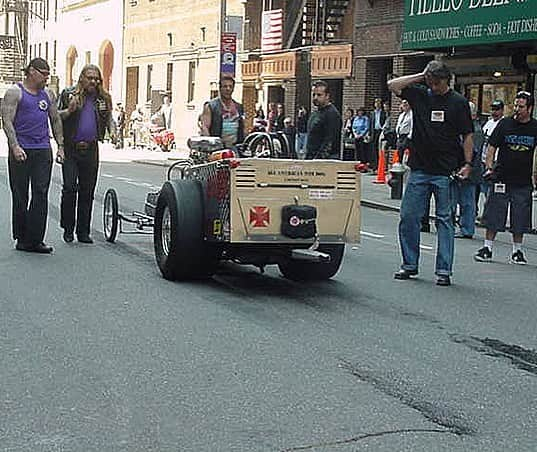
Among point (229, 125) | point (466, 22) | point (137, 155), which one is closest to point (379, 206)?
point (466, 22)

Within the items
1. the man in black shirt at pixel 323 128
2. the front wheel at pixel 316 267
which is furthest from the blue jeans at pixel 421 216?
the man in black shirt at pixel 323 128

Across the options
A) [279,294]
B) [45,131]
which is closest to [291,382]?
[279,294]

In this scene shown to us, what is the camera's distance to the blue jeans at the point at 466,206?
14703mm

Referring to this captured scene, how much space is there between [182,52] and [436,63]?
34.6 meters

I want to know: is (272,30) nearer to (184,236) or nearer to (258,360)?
(184,236)

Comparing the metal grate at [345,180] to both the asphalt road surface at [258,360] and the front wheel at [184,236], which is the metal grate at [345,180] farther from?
the front wheel at [184,236]

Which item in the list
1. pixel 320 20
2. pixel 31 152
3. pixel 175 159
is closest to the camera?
pixel 31 152

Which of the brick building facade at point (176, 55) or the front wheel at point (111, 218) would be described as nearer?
the front wheel at point (111, 218)

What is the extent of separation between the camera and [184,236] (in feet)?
31.0

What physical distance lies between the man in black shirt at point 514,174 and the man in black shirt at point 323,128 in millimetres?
1795

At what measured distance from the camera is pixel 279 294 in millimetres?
9406

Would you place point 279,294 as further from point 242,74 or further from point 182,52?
point 182,52

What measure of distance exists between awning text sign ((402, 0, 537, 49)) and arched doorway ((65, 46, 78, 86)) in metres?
37.9

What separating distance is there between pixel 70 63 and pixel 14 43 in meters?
8.73
